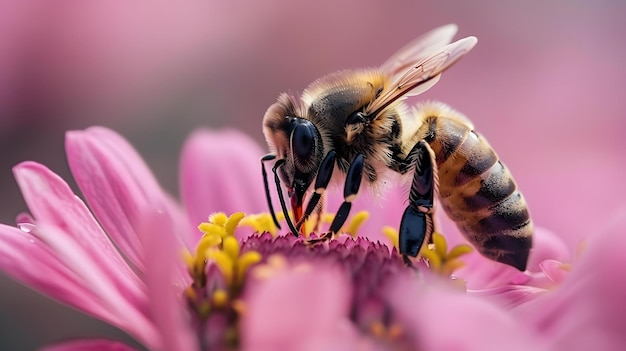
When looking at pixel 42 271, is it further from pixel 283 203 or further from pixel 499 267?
pixel 499 267

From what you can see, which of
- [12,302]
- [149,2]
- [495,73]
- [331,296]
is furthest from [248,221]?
[495,73]

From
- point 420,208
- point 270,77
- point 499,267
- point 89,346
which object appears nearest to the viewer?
point 89,346

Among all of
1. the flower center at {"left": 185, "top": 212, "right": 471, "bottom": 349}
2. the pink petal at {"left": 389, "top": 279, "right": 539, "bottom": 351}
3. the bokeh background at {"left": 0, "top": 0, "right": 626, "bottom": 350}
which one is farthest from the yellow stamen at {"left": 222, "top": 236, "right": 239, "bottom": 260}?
the bokeh background at {"left": 0, "top": 0, "right": 626, "bottom": 350}

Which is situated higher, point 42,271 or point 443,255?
point 42,271

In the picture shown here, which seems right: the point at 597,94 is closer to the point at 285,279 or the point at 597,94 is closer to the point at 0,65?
the point at 0,65

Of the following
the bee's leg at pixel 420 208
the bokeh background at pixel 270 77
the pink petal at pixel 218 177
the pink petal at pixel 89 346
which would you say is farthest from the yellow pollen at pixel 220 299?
the bokeh background at pixel 270 77

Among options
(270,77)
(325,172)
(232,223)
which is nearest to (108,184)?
(232,223)

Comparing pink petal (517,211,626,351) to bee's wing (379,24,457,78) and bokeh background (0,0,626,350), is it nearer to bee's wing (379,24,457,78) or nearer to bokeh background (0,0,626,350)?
bee's wing (379,24,457,78)

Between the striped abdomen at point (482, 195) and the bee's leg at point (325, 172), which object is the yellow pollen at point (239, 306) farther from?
the striped abdomen at point (482, 195)

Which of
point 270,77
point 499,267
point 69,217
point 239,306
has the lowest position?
point 499,267

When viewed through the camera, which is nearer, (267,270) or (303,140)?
(267,270)
